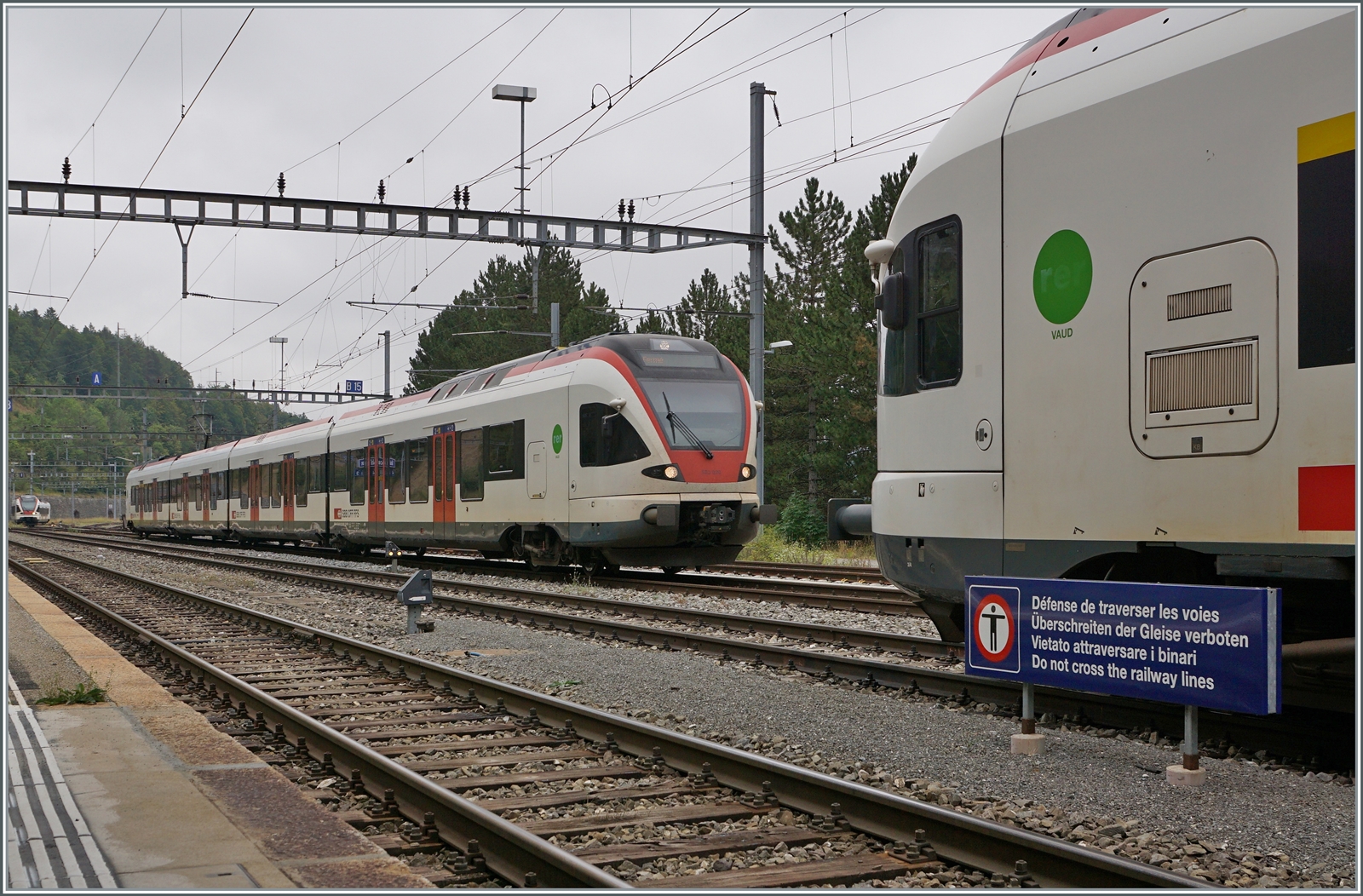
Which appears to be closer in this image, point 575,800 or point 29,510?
point 575,800

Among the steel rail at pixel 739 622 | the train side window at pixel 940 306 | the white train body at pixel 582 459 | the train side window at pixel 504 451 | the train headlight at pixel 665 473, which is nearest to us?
the train side window at pixel 940 306

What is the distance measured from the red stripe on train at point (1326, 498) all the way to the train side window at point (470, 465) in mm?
16576

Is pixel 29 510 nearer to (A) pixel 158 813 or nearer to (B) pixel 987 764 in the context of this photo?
(A) pixel 158 813

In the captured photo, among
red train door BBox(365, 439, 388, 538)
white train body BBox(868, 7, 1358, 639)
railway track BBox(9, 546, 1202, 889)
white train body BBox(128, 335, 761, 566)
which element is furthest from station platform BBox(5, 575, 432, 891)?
red train door BBox(365, 439, 388, 538)

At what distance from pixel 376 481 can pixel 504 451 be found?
23.6 feet

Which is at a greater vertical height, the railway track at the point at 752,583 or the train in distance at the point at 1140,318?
the train in distance at the point at 1140,318

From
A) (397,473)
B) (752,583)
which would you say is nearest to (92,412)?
(397,473)

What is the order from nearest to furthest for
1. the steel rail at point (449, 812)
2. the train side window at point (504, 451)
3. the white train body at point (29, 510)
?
the steel rail at point (449, 812) → the train side window at point (504, 451) → the white train body at point (29, 510)

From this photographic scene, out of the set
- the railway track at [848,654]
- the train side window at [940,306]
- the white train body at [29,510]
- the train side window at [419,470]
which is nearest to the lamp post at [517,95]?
the train side window at [419,470]

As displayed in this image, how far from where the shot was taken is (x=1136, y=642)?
5961 millimetres

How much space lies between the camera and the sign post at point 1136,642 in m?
5.38

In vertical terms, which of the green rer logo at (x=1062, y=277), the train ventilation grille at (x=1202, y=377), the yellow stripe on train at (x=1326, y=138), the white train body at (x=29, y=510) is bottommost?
the white train body at (x=29, y=510)

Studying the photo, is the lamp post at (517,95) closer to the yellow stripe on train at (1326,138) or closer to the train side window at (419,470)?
the train side window at (419,470)

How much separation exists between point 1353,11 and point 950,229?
262 cm
